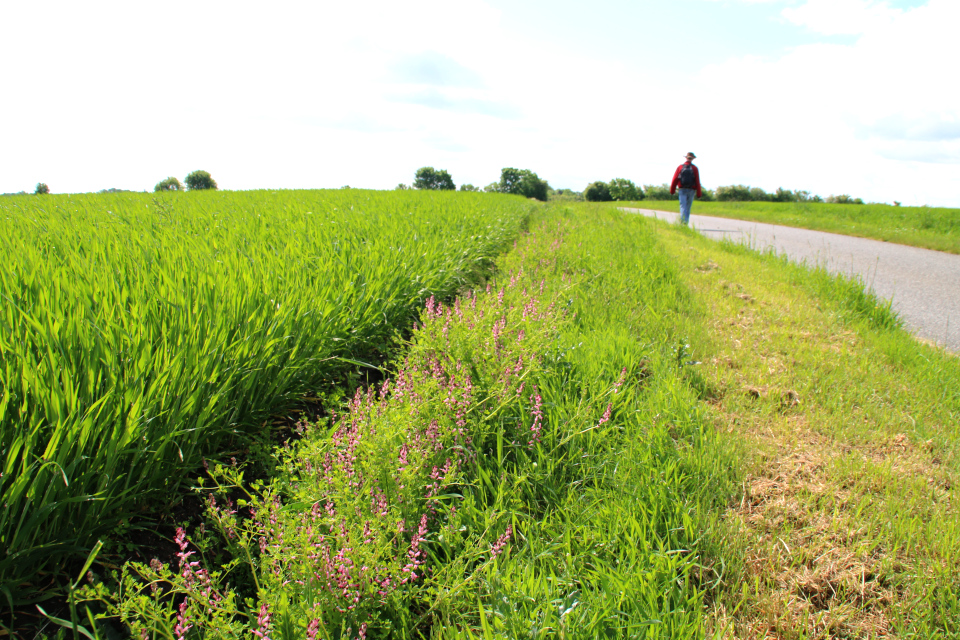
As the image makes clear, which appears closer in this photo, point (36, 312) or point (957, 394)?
point (36, 312)

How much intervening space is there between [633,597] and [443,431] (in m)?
1.07

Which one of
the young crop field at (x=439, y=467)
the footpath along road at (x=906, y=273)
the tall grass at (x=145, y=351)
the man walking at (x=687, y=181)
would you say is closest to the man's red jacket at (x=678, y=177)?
the man walking at (x=687, y=181)

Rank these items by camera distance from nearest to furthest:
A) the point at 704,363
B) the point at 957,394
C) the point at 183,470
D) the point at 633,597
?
1. the point at 633,597
2. the point at 183,470
3. the point at 957,394
4. the point at 704,363

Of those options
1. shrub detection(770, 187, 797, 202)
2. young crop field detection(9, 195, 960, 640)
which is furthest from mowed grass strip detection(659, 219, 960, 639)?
shrub detection(770, 187, 797, 202)

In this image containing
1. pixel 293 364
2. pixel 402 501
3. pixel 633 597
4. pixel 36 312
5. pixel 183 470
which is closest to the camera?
pixel 633 597

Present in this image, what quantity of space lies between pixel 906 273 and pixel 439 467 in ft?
29.6

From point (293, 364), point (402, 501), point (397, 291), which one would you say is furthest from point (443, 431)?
point (397, 291)

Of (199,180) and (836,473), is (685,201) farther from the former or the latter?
(199,180)

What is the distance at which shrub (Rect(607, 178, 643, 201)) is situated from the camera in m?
62.2

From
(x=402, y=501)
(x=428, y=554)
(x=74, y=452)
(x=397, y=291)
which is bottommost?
(x=428, y=554)

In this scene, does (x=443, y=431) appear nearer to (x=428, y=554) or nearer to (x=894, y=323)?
(x=428, y=554)

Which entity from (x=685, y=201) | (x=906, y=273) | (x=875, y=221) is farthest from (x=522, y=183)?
(x=906, y=273)

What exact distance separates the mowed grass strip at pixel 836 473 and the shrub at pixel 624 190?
2391 inches

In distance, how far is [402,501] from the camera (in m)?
1.95
